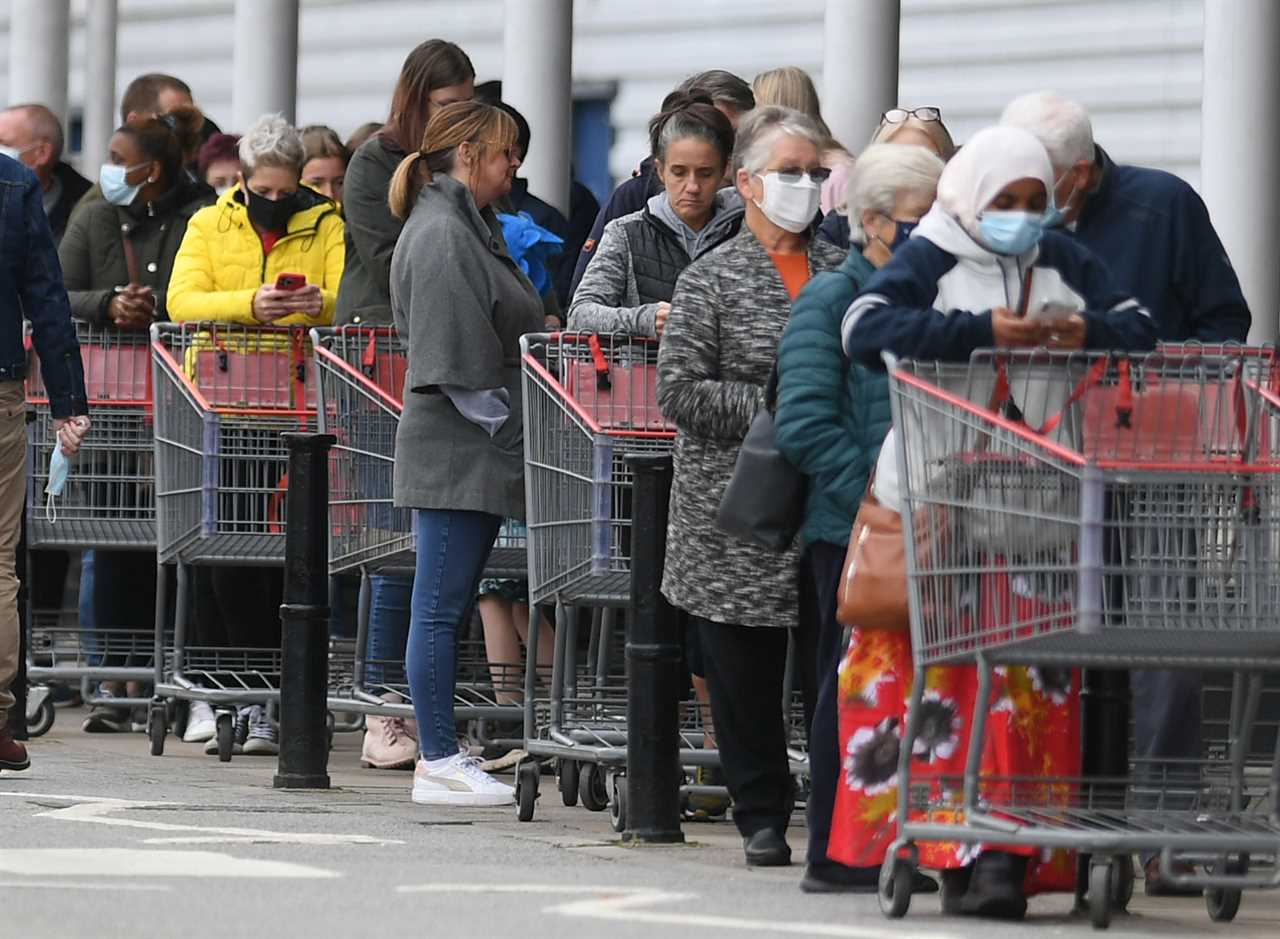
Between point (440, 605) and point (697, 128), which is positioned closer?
point (697, 128)

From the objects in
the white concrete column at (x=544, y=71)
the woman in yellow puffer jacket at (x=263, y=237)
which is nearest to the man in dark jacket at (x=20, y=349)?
the woman in yellow puffer jacket at (x=263, y=237)

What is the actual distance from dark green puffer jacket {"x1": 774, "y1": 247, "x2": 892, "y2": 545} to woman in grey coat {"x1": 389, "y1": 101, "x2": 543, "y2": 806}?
83.7 inches

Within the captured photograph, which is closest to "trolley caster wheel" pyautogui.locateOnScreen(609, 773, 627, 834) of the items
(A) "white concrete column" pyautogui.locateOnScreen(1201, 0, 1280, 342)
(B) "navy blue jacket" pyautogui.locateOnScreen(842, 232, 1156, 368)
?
(B) "navy blue jacket" pyautogui.locateOnScreen(842, 232, 1156, 368)

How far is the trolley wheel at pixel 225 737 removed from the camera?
A: 10.8 metres

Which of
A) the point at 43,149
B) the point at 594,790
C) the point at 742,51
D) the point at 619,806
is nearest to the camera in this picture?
the point at 619,806

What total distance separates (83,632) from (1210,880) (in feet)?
20.1

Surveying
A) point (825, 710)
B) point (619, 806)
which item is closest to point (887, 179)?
point (825, 710)

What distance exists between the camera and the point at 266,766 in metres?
10.6

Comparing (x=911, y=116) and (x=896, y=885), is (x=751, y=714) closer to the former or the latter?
(x=896, y=885)

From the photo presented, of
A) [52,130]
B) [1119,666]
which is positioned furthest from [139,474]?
[1119,666]

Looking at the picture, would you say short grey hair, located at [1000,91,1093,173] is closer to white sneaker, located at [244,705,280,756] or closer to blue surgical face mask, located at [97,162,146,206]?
white sneaker, located at [244,705,280,756]

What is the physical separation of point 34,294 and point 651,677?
2.54m

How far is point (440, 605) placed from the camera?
363 inches

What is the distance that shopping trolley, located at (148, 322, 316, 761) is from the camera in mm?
10664
